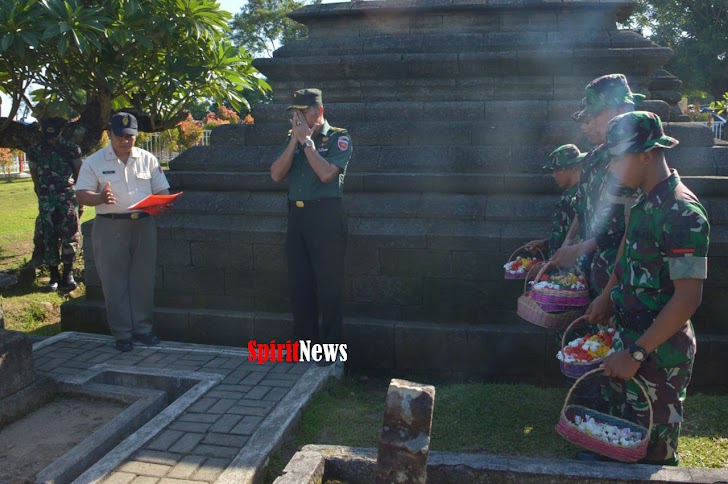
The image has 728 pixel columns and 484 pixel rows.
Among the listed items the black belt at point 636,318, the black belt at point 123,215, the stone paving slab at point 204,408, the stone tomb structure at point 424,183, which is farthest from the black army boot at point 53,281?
the black belt at point 636,318

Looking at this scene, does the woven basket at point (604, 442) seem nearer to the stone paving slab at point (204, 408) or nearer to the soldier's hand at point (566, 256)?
the soldier's hand at point (566, 256)

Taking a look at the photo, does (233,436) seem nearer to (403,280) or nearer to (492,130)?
(403,280)

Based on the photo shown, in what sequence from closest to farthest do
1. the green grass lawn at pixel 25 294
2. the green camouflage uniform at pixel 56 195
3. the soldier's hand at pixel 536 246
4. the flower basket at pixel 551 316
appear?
the flower basket at pixel 551 316 < the soldier's hand at pixel 536 246 < the green grass lawn at pixel 25 294 < the green camouflage uniform at pixel 56 195

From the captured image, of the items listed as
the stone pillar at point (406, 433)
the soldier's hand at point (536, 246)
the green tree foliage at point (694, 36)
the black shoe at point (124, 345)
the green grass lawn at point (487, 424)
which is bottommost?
the green grass lawn at point (487, 424)

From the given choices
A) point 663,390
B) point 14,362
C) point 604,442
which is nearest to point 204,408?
point 14,362

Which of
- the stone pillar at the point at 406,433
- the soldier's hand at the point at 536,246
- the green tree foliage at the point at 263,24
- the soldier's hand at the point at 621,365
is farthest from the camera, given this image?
the green tree foliage at the point at 263,24

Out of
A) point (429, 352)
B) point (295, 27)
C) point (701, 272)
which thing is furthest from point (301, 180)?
point (295, 27)

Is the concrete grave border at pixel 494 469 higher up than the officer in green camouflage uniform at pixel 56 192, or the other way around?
the officer in green camouflage uniform at pixel 56 192

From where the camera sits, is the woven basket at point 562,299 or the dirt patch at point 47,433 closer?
the woven basket at point 562,299

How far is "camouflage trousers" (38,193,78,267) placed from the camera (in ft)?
25.6

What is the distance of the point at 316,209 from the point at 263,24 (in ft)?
118

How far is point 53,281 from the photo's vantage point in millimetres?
8008

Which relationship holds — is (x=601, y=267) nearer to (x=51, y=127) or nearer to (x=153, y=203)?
A: (x=153, y=203)

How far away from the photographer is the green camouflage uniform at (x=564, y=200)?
4223 millimetres
